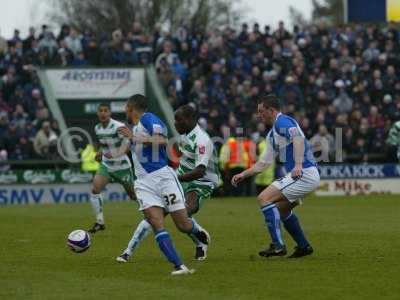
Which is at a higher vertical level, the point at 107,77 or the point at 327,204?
the point at 107,77

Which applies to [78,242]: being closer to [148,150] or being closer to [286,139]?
[148,150]

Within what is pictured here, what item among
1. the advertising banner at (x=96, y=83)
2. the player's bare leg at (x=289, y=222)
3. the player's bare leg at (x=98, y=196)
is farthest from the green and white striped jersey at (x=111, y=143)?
the advertising banner at (x=96, y=83)

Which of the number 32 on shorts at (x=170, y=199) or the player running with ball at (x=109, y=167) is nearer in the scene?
the number 32 on shorts at (x=170, y=199)

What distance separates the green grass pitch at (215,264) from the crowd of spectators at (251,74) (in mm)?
11101

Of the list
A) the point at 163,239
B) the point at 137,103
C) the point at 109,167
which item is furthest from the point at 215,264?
the point at 109,167

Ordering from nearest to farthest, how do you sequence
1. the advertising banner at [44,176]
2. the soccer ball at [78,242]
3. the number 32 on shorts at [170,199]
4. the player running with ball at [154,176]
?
the player running with ball at [154,176] < the number 32 on shorts at [170,199] < the soccer ball at [78,242] < the advertising banner at [44,176]

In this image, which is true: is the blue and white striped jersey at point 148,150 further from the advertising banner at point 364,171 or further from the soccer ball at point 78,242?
the advertising banner at point 364,171

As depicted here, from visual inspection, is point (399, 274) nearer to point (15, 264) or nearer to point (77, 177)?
point (15, 264)

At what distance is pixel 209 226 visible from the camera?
70.2 ft

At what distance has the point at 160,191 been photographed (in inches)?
503

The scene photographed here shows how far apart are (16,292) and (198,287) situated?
1866 mm

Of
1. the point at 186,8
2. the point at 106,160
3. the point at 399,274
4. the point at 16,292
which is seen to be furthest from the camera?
the point at 186,8

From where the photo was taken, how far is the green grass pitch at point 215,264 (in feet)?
37.2

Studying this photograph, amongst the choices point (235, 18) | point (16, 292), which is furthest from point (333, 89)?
point (235, 18)
